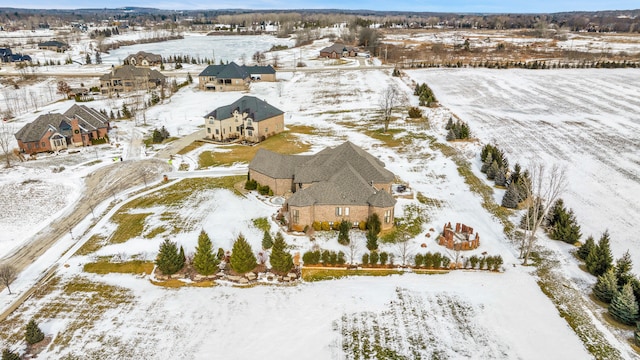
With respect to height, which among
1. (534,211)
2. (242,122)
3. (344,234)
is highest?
(242,122)

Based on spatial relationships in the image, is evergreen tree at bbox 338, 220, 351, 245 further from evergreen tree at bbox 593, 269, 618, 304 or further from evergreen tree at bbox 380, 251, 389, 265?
evergreen tree at bbox 593, 269, 618, 304

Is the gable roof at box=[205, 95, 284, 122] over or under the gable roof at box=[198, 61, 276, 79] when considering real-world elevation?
under

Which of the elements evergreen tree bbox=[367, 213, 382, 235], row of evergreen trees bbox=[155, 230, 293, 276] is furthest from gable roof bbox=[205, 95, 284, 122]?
row of evergreen trees bbox=[155, 230, 293, 276]

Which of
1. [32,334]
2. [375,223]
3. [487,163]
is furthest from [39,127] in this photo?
[487,163]

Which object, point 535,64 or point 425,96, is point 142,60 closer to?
point 425,96

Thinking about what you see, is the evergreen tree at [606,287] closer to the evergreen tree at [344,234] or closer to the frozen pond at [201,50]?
the evergreen tree at [344,234]

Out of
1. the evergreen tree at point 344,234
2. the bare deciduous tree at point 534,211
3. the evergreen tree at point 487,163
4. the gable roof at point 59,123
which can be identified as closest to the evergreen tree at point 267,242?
the evergreen tree at point 344,234

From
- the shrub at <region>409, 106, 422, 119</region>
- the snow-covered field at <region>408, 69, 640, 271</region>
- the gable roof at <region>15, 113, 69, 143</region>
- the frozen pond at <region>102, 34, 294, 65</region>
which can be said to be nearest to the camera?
the snow-covered field at <region>408, 69, 640, 271</region>
